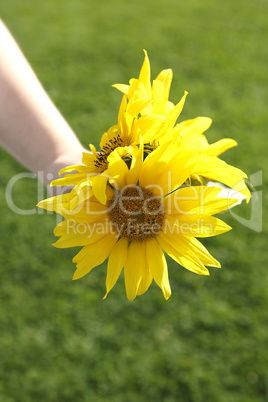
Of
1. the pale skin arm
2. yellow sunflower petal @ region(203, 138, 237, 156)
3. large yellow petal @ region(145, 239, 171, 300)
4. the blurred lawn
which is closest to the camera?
large yellow petal @ region(145, 239, 171, 300)

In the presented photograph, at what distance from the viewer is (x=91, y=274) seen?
331 centimetres

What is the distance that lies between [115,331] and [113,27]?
483 centimetres

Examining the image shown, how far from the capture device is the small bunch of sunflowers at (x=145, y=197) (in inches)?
44.4

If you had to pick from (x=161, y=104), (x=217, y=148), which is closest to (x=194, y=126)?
(x=217, y=148)

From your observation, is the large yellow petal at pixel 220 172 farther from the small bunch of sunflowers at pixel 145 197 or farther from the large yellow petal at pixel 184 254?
the large yellow petal at pixel 184 254

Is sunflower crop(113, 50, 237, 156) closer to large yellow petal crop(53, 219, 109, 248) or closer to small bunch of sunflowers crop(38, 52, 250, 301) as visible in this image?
small bunch of sunflowers crop(38, 52, 250, 301)

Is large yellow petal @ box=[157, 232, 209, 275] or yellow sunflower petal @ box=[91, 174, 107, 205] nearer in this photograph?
yellow sunflower petal @ box=[91, 174, 107, 205]

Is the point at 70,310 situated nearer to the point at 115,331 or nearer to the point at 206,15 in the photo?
the point at 115,331

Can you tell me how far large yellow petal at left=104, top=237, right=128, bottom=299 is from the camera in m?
1.25

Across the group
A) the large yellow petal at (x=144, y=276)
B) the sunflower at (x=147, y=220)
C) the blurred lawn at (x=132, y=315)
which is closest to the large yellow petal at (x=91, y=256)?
the sunflower at (x=147, y=220)

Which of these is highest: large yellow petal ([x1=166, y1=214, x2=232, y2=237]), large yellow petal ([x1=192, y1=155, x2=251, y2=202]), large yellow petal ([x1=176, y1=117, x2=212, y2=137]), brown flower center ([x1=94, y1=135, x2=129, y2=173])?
large yellow petal ([x1=176, y1=117, x2=212, y2=137])

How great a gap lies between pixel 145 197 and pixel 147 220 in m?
0.07

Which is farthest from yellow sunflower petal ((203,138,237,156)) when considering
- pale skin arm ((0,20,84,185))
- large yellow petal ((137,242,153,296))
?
pale skin arm ((0,20,84,185))

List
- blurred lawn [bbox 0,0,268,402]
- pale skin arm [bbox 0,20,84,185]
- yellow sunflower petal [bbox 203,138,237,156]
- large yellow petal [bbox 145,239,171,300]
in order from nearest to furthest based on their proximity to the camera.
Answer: large yellow petal [bbox 145,239,171,300]
yellow sunflower petal [bbox 203,138,237,156]
pale skin arm [bbox 0,20,84,185]
blurred lawn [bbox 0,0,268,402]
